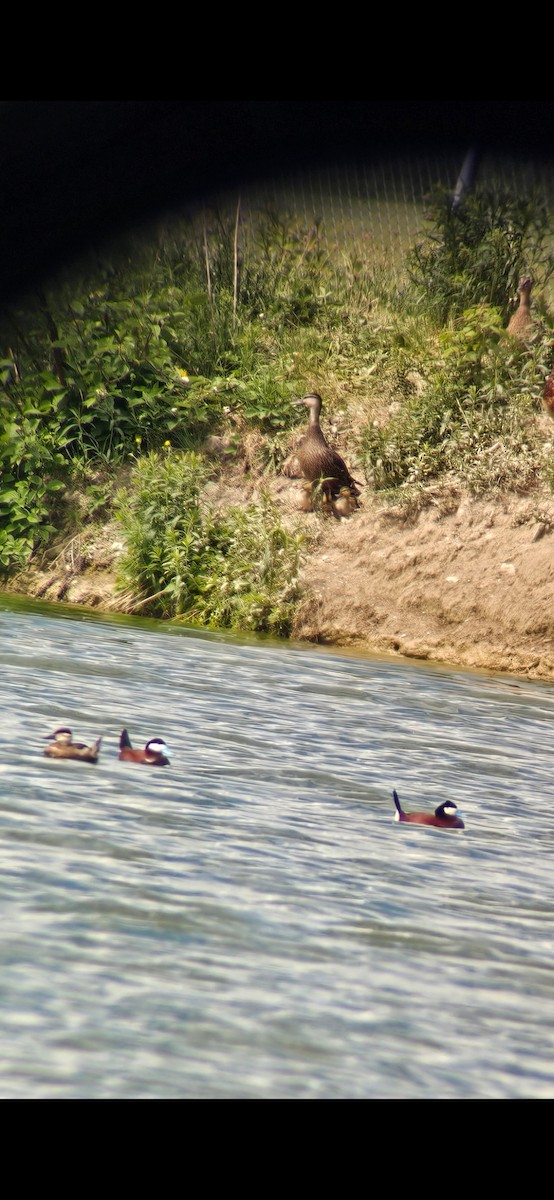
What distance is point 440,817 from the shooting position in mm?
5746

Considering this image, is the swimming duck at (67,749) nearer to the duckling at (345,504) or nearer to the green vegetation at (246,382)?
the green vegetation at (246,382)

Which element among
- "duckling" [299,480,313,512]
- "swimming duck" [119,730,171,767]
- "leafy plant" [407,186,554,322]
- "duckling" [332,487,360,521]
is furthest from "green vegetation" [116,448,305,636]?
"swimming duck" [119,730,171,767]

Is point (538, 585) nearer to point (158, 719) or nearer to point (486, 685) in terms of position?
point (486, 685)

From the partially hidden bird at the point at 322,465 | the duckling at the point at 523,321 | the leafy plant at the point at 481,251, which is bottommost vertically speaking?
the partially hidden bird at the point at 322,465

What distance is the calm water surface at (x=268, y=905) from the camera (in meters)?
3.42

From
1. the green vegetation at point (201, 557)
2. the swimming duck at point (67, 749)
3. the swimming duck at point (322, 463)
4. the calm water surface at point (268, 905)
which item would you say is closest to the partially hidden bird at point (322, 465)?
the swimming duck at point (322, 463)

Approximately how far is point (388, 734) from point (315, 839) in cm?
250

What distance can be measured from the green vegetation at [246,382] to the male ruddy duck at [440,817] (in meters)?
6.03

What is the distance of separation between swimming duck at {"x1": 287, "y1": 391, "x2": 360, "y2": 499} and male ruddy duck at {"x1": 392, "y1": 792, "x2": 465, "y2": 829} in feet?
22.5

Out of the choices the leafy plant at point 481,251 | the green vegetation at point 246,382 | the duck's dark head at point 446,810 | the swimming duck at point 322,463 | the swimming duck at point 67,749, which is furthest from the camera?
the leafy plant at point 481,251

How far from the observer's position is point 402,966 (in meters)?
4.12

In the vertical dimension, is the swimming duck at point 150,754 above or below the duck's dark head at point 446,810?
above

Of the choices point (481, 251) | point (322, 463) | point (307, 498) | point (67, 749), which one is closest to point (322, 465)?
point (322, 463)
